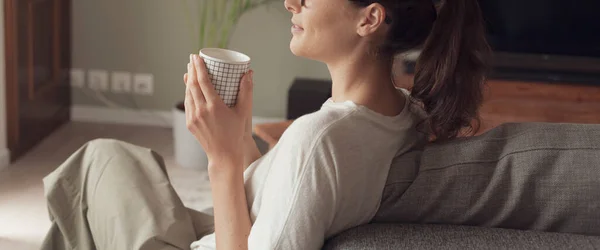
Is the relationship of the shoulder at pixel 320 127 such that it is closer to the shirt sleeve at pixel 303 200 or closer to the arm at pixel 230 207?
the shirt sleeve at pixel 303 200

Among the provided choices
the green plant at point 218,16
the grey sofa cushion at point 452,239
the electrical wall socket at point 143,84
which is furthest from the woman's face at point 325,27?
the electrical wall socket at point 143,84

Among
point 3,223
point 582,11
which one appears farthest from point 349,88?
point 582,11

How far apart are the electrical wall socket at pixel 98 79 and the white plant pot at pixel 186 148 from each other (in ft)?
2.11

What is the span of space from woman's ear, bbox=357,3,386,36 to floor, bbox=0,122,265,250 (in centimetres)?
176

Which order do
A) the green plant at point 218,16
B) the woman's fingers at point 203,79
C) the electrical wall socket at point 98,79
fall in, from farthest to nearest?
the electrical wall socket at point 98,79 → the green plant at point 218,16 → the woman's fingers at point 203,79

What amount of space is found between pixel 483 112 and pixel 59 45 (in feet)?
6.37

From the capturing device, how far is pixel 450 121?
1332 mm

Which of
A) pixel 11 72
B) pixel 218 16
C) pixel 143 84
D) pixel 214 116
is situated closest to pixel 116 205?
pixel 214 116

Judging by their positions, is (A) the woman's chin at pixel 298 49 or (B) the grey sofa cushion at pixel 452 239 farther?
(A) the woman's chin at pixel 298 49

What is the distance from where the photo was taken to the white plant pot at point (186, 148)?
361 cm

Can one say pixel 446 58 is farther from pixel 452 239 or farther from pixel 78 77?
pixel 78 77

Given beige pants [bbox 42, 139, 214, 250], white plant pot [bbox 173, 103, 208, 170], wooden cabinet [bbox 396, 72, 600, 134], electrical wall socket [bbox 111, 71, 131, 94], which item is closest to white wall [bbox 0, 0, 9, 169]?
white plant pot [bbox 173, 103, 208, 170]

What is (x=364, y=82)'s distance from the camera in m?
1.38

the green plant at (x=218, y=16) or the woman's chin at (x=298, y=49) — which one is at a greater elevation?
the woman's chin at (x=298, y=49)
